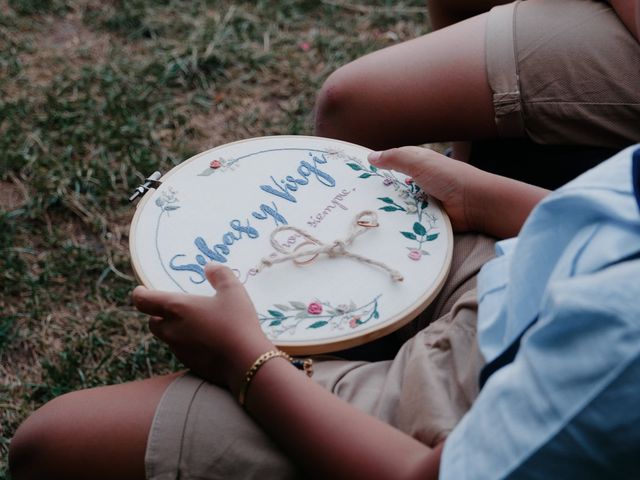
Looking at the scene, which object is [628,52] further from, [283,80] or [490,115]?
[283,80]

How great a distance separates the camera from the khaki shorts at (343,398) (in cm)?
92

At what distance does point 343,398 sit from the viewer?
3.23 ft

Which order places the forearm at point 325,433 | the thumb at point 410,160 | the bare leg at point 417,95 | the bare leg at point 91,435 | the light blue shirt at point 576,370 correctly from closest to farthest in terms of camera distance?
the light blue shirt at point 576,370
the forearm at point 325,433
the bare leg at point 91,435
the thumb at point 410,160
the bare leg at point 417,95

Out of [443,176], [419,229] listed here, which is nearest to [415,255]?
[419,229]

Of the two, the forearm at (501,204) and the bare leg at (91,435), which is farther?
the forearm at (501,204)

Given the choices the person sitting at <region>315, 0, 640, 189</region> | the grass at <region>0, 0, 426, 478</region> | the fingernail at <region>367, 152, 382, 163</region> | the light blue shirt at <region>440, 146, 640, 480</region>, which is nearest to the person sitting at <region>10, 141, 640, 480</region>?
the light blue shirt at <region>440, 146, 640, 480</region>

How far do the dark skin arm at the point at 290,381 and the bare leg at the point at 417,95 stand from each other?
26 cm

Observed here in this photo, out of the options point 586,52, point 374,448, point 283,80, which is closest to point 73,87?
point 283,80

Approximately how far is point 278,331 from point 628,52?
82 centimetres

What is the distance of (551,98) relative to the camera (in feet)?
4.34

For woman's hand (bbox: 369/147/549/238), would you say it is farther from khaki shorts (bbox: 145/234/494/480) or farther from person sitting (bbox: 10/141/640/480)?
khaki shorts (bbox: 145/234/494/480)

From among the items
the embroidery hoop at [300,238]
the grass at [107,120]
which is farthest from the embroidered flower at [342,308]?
the grass at [107,120]

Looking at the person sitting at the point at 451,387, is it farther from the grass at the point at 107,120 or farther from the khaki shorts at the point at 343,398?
the grass at the point at 107,120

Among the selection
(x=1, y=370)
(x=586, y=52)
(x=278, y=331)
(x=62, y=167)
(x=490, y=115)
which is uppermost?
(x=586, y=52)
